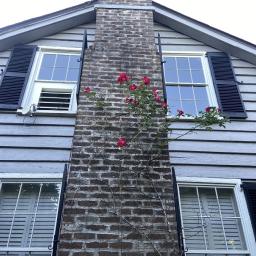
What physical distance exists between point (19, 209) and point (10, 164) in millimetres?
671

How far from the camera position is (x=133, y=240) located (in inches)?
129

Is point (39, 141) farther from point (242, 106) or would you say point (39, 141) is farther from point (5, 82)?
point (242, 106)

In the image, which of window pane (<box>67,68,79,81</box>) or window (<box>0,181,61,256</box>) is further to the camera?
window pane (<box>67,68,79,81</box>)

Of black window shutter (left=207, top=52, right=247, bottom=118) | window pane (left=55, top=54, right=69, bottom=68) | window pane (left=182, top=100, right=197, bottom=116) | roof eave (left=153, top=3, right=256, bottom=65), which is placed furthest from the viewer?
roof eave (left=153, top=3, right=256, bottom=65)

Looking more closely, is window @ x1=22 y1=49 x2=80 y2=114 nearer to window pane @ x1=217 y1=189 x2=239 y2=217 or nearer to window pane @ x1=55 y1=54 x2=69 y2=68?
window pane @ x1=55 y1=54 x2=69 y2=68

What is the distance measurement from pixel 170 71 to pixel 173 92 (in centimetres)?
56

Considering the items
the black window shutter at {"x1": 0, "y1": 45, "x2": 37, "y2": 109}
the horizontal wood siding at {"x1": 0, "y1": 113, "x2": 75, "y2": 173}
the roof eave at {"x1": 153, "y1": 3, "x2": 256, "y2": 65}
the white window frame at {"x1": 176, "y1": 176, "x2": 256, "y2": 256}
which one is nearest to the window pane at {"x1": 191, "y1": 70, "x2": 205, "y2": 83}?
the roof eave at {"x1": 153, "y1": 3, "x2": 256, "y2": 65}

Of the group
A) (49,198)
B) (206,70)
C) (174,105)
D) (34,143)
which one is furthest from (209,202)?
(206,70)

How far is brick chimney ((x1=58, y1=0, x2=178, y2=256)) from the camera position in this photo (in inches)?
129

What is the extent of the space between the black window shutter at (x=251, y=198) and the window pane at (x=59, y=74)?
3642mm

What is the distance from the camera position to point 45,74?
6.47 m

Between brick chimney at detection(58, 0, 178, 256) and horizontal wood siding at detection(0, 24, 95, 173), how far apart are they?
886 mm

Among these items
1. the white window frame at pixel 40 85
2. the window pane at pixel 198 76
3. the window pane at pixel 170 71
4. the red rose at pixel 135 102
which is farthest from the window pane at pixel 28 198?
the window pane at pixel 198 76

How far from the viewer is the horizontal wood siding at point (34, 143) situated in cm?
487
